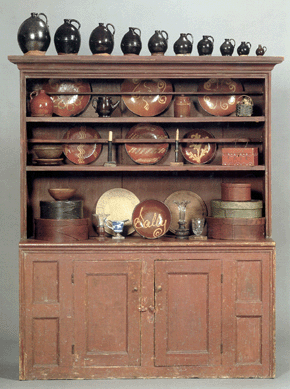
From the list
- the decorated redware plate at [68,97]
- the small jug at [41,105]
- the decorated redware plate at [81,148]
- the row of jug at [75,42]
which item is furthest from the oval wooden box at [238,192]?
the small jug at [41,105]

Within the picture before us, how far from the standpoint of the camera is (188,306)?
3.68 meters

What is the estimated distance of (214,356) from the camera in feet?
12.1

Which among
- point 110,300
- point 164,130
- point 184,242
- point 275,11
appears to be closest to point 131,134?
point 164,130

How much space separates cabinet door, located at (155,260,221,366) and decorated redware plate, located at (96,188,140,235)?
0.65 metres

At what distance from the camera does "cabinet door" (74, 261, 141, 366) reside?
144 inches

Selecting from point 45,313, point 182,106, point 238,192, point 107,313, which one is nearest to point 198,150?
point 182,106

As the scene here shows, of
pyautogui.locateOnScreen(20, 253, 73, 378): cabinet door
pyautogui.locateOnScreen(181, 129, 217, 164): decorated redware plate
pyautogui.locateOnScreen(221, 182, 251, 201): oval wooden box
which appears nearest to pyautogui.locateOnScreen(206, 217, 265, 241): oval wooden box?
pyautogui.locateOnScreen(221, 182, 251, 201): oval wooden box

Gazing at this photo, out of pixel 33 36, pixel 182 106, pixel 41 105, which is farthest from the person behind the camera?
pixel 182 106

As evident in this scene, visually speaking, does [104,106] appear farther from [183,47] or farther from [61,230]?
[61,230]

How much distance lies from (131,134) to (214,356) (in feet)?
5.95

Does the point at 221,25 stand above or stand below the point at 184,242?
above

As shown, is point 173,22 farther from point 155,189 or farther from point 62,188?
point 62,188

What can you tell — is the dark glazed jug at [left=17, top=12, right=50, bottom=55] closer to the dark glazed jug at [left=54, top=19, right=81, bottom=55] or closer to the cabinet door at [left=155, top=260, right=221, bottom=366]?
the dark glazed jug at [left=54, top=19, right=81, bottom=55]

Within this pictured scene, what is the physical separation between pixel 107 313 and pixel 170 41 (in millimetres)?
2362
